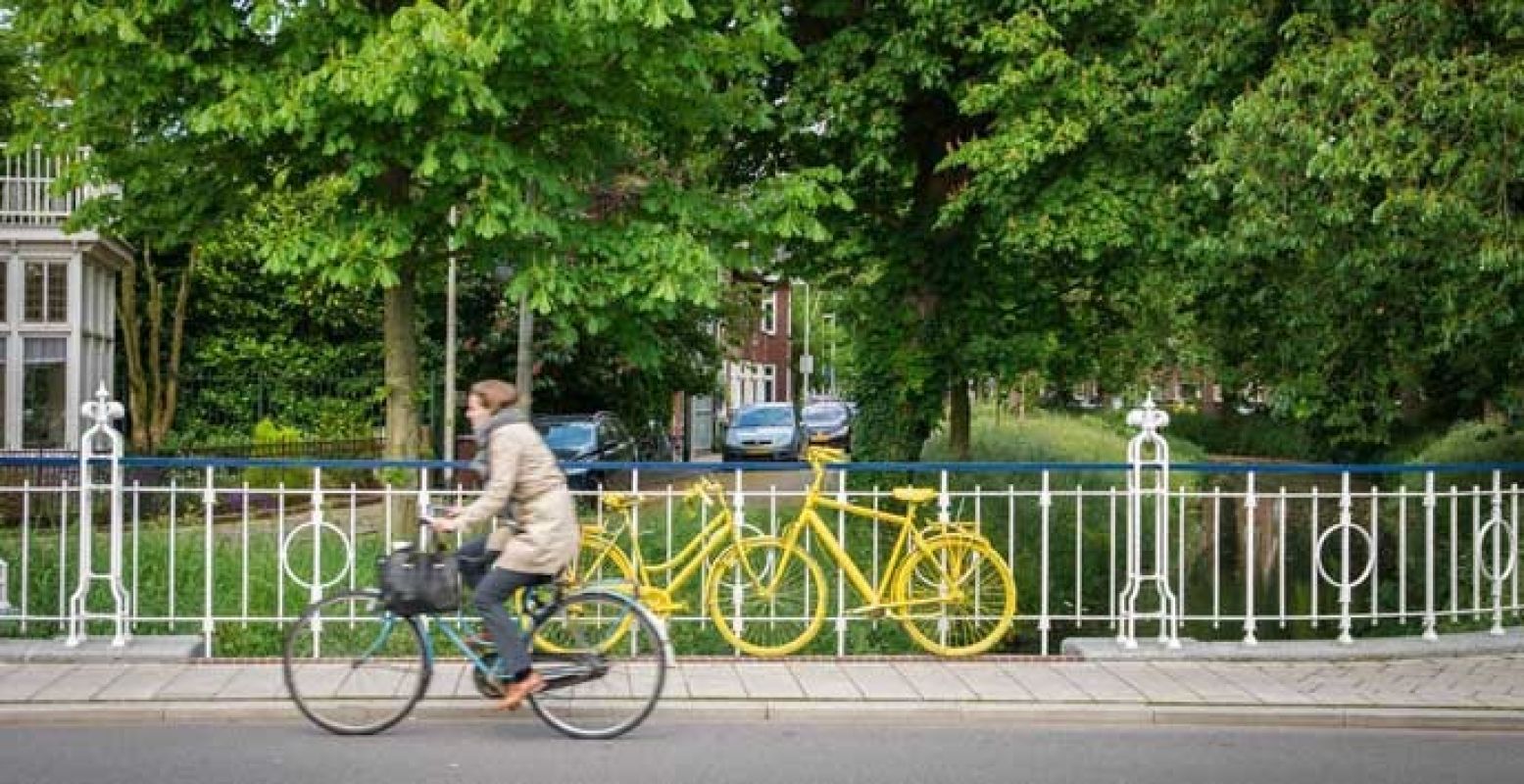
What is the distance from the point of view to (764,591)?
10.9 meters

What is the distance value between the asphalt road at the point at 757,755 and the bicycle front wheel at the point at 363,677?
11cm

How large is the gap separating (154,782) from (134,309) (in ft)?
83.5

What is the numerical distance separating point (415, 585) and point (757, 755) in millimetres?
1847

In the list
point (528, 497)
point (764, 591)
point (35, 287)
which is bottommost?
point (764, 591)

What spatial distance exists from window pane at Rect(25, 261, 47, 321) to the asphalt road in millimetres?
19379

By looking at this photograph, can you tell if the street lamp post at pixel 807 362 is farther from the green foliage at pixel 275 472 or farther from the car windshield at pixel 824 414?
the green foliage at pixel 275 472

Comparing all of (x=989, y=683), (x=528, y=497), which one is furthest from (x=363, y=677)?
(x=989, y=683)

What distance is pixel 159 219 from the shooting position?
1381cm

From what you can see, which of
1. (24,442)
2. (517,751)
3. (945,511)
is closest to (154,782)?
(517,751)

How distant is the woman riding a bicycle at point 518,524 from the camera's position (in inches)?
324

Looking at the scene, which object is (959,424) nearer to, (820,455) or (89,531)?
(820,455)

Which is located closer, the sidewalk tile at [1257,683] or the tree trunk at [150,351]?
the sidewalk tile at [1257,683]

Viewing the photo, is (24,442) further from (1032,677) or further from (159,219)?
(1032,677)

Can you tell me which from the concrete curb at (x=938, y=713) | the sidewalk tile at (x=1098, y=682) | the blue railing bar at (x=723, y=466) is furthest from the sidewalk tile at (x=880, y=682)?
the blue railing bar at (x=723, y=466)
